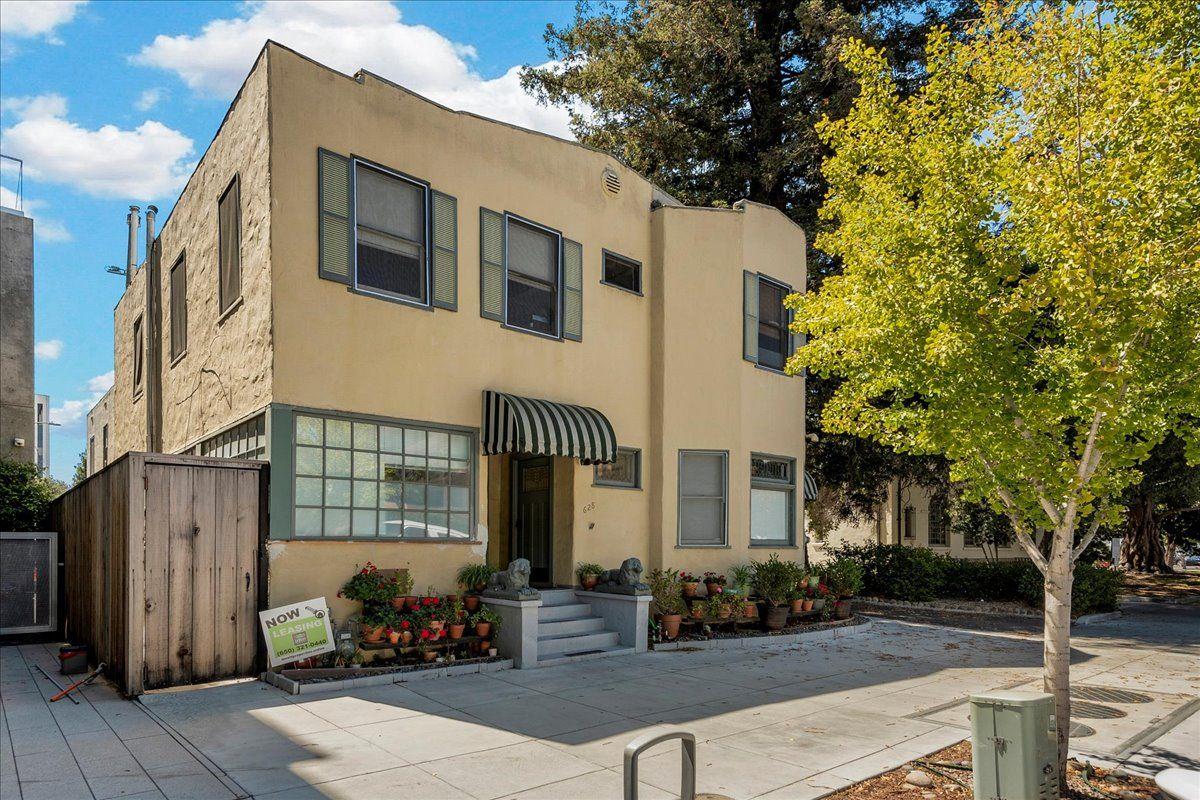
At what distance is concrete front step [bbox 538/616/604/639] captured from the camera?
11.8 metres

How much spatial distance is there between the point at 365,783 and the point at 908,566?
1781 centimetres

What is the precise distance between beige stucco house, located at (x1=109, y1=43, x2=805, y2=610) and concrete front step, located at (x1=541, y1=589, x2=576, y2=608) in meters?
0.34

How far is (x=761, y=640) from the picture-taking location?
13555mm

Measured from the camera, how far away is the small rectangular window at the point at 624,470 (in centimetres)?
1411

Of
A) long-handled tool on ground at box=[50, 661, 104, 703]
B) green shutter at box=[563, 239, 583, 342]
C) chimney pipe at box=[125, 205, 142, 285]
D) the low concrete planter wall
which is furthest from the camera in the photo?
chimney pipe at box=[125, 205, 142, 285]

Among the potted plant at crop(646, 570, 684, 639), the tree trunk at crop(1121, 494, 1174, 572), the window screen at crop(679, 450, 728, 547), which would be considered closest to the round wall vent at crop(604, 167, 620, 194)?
the window screen at crop(679, 450, 728, 547)

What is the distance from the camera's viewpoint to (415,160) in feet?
38.1

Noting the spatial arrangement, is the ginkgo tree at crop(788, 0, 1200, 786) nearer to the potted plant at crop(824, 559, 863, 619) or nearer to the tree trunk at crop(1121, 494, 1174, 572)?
the potted plant at crop(824, 559, 863, 619)

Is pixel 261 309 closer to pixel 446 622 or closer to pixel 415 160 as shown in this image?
pixel 415 160

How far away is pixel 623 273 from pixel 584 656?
271 inches

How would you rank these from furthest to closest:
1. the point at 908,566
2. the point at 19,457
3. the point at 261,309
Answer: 1. the point at 908,566
2. the point at 19,457
3. the point at 261,309

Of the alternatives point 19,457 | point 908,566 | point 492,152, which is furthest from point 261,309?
point 908,566

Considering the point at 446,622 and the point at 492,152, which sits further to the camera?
the point at 492,152

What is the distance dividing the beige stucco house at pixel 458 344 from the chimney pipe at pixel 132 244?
441 cm
